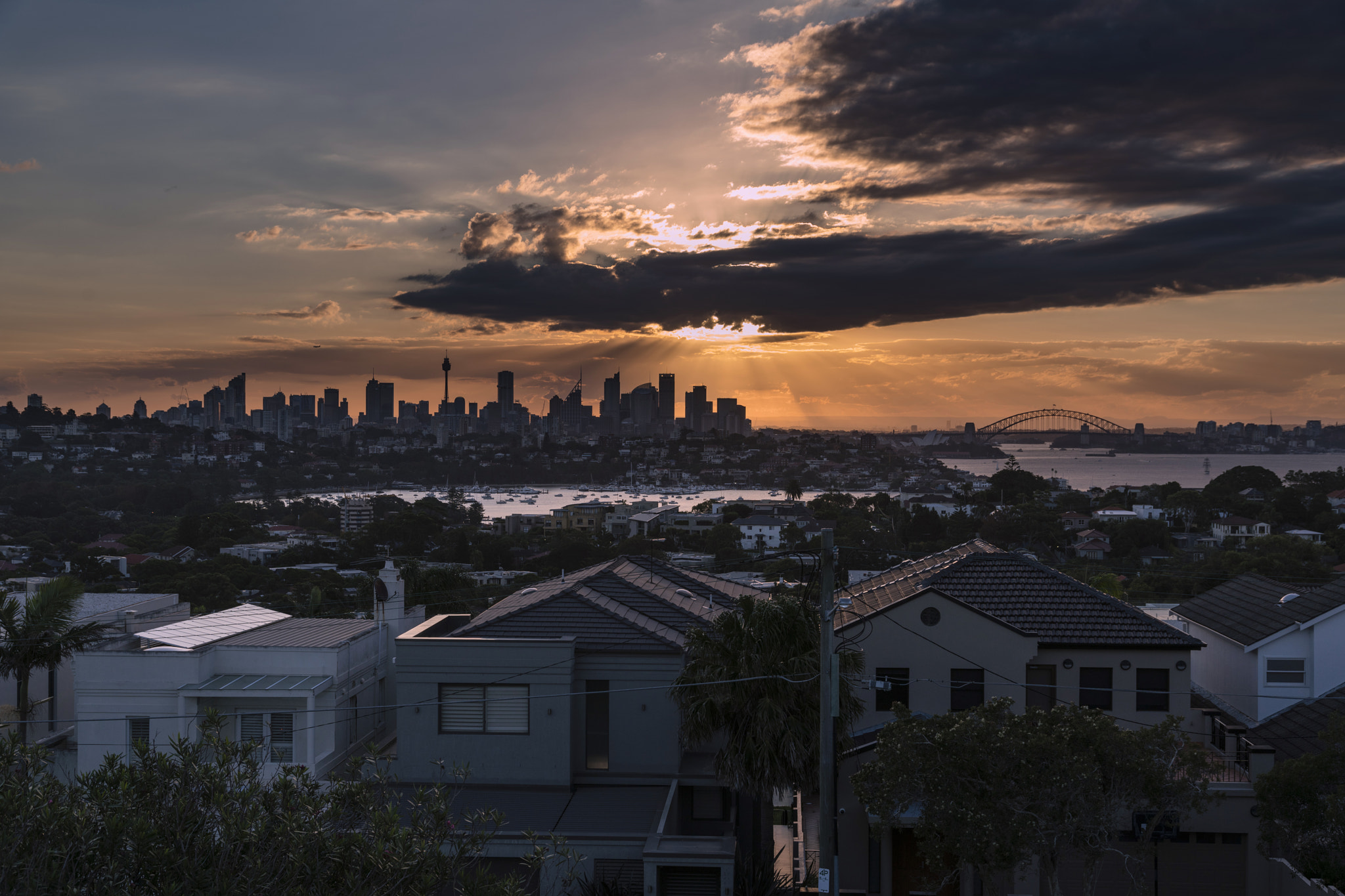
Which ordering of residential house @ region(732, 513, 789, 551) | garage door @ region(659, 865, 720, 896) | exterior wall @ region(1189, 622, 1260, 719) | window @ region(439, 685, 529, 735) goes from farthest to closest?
1. residential house @ region(732, 513, 789, 551)
2. exterior wall @ region(1189, 622, 1260, 719)
3. window @ region(439, 685, 529, 735)
4. garage door @ region(659, 865, 720, 896)

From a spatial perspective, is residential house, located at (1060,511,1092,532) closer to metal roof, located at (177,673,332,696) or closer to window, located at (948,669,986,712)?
window, located at (948,669,986,712)

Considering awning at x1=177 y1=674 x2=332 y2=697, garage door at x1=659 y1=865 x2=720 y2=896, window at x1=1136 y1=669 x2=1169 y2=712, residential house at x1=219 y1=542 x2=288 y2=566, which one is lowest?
residential house at x1=219 y1=542 x2=288 y2=566

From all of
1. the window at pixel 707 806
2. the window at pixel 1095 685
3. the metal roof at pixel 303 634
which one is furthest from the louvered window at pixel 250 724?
the window at pixel 1095 685

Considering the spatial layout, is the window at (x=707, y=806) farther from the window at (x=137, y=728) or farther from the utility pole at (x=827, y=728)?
the window at (x=137, y=728)

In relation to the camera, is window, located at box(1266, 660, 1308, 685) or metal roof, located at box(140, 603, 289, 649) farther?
window, located at box(1266, 660, 1308, 685)

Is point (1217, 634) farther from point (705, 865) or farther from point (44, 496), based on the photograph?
point (44, 496)

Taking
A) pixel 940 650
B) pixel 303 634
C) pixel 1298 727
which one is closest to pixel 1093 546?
pixel 1298 727

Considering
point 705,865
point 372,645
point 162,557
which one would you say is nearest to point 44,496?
point 162,557

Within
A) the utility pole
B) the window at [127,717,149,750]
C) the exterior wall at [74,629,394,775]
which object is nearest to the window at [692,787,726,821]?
the utility pole
